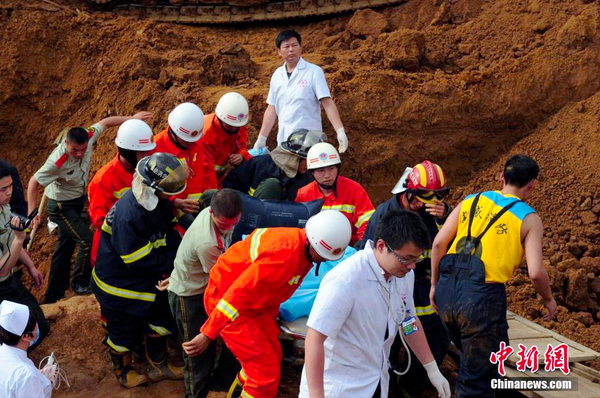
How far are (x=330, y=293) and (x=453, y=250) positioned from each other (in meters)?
1.85

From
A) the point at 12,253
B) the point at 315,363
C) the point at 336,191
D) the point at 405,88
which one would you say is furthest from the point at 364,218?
the point at 405,88

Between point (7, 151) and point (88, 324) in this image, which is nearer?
point (88, 324)

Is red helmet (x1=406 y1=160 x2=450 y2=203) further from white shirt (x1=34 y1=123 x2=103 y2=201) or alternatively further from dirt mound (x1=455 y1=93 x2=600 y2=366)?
white shirt (x1=34 y1=123 x2=103 y2=201)

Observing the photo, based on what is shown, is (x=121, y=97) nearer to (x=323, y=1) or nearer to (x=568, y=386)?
(x=323, y=1)

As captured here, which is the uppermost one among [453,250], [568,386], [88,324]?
[453,250]

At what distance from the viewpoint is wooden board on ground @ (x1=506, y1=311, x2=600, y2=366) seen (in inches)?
226

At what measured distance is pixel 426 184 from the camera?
214 inches

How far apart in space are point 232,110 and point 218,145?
1.37 feet

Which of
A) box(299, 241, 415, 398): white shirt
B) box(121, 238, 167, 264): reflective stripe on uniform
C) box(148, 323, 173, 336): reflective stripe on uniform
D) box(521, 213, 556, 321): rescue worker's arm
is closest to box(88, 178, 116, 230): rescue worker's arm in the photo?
box(121, 238, 167, 264): reflective stripe on uniform

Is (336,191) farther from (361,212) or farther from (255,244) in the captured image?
(255,244)

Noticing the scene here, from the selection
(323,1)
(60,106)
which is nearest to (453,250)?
(60,106)

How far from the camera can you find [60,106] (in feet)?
35.8

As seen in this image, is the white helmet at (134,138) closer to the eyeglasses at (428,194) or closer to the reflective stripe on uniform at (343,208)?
the reflective stripe on uniform at (343,208)

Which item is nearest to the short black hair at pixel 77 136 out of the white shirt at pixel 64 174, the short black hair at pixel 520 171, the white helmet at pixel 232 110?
the white shirt at pixel 64 174
